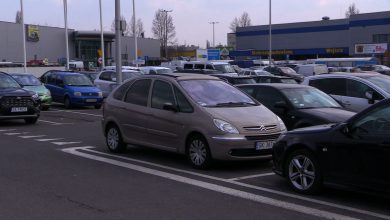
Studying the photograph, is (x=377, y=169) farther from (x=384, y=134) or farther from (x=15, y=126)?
(x=15, y=126)

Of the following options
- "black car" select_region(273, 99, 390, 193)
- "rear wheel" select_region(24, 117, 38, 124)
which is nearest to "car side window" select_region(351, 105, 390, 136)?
"black car" select_region(273, 99, 390, 193)

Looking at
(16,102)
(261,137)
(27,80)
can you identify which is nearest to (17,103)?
(16,102)

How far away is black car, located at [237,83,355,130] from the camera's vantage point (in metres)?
10.3

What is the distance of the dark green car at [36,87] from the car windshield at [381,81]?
13.4 m

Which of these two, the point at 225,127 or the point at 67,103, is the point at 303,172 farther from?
the point at 67,103

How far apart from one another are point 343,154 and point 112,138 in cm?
561

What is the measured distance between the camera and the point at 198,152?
9109 mm

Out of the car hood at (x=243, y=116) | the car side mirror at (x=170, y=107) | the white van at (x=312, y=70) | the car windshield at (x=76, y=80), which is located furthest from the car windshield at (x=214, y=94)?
the white van at (x=312, y=70)

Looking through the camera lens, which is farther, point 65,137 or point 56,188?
point 65,137

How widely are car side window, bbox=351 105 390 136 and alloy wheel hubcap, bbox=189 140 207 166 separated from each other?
2.88 meters

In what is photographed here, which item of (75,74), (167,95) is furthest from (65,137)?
(75,74)

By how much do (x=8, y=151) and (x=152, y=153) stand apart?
3.03 metres

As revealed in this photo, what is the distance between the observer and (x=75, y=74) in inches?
1000

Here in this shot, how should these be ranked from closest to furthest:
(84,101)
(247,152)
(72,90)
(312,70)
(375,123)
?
(375,123) < (247,152) < (84,101) < (72,90) < (312,70)
